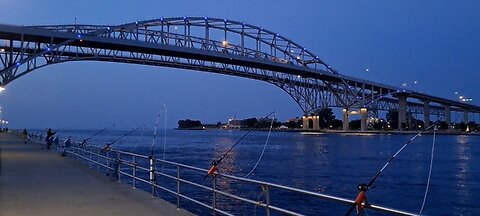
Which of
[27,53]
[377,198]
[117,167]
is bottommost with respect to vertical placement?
[377,198]

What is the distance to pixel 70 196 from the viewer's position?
10.4 m

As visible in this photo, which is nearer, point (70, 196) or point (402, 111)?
point (70, 196)

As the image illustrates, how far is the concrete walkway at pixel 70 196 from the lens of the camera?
28.6 feet

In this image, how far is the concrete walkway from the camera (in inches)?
344

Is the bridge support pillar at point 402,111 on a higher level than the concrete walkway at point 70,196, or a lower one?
higher

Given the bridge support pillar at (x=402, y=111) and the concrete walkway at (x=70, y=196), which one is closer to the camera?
the concrete walkway at (x=70, y=196)

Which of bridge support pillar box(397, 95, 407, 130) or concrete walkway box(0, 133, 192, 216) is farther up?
bridge support pillar box(397, 95, 407, 130)

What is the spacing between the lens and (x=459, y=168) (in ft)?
107

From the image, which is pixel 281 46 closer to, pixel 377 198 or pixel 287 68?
pixel 287 68

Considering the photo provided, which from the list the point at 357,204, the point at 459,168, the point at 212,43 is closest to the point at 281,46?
the point at 212,43

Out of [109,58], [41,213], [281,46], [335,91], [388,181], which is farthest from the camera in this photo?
[335,91]

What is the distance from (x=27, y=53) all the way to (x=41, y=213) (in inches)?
1784

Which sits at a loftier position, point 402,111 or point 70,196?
point 402,111

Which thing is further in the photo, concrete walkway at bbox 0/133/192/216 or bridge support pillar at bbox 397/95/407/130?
bridge support pillar at bbox 397/95/407/130
